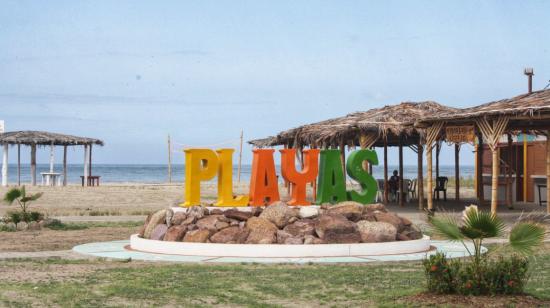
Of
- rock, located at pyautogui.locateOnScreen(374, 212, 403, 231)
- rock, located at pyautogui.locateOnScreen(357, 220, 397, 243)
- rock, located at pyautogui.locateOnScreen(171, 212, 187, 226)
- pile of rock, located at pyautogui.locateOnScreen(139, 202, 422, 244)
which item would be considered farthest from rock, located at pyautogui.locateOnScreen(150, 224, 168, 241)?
rock, located at pyautogui.locateOnScreen(374, 212, 403, 231)

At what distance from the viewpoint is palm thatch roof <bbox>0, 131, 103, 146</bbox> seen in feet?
137

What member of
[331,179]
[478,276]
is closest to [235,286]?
[478,276]

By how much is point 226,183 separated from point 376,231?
11.1ft

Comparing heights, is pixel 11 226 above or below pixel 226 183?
below

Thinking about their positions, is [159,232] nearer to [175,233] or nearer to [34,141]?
[175,233]

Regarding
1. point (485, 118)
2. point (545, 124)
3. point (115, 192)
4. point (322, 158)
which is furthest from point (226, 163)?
point (115, 192)

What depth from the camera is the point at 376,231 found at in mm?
14156

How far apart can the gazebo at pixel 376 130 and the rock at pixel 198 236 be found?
10.9 metres

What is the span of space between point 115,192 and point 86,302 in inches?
1020

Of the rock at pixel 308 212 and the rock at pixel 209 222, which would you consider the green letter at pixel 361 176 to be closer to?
the rock at pixel 308 212

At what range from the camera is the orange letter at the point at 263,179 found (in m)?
16.0

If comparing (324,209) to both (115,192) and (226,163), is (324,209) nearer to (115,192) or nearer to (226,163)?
(226,163)

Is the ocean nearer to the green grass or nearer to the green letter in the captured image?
the green letter

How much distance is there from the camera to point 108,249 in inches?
574
